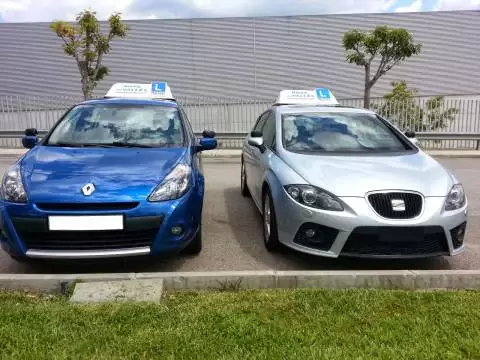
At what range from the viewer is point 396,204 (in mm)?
4137

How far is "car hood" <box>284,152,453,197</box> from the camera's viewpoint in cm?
424

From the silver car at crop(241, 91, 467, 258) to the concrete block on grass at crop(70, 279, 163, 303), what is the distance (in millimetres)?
1351

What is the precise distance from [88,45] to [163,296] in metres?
16.8

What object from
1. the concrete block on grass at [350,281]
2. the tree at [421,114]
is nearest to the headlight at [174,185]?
the concrete block on grass at [350,281]

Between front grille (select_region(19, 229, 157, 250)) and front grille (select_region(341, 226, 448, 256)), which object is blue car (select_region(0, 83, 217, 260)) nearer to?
front grille (select_region(19, 229, 157, 250))

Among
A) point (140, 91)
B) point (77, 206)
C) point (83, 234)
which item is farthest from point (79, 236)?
point (140, 91)

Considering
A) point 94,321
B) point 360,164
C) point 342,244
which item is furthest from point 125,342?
point 360,164

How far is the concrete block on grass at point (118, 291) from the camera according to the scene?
3.59m

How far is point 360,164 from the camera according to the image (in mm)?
4727

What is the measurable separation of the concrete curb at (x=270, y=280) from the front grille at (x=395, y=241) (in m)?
0.21

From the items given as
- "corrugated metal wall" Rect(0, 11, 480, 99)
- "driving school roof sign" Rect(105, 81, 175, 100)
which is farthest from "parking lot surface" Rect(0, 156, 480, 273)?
"corrugated metal wall" Rect(0, 11, 480, 99)

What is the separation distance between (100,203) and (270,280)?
1486mm

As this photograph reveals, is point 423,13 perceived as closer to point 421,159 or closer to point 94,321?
point 421,159

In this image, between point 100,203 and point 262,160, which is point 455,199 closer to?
point 262,160
